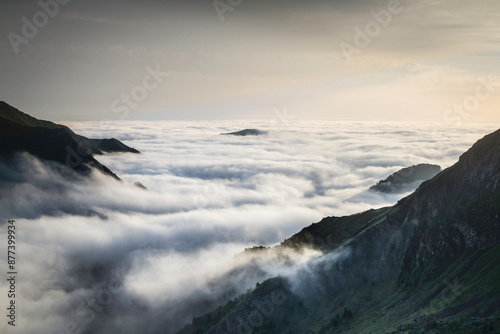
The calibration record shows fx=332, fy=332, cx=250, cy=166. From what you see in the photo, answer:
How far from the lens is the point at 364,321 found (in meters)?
166

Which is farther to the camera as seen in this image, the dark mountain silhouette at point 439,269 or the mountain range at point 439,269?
the dark mountain silhouette at point 439,269

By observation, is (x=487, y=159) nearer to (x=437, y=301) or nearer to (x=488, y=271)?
(x=488, y=271)

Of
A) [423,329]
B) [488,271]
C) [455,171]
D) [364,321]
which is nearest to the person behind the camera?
[423,329]

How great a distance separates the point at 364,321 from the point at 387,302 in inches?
651

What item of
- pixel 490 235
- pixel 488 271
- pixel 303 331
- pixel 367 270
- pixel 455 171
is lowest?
pixel 303 331

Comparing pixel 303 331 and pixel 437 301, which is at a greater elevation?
pixel 437 301

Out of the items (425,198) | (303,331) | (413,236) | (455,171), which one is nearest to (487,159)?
(455,171)

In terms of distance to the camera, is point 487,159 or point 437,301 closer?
point 437,301

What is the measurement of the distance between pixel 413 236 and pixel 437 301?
49206 mm

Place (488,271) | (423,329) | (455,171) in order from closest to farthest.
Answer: (423,329)
(488,271)
(455,171)

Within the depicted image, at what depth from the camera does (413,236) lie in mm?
186000

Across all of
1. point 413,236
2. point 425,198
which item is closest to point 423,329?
point 413,236

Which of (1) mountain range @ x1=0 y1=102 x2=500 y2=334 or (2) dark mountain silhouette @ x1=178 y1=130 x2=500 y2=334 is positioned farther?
(2) dark mountain silhouette @ x1=178 y1=130 x2=500 y2=334

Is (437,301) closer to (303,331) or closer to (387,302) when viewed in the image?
(387,302)
